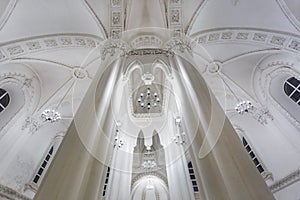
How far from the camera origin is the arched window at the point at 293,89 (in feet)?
27.6

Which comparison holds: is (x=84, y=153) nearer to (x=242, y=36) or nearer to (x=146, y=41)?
(x=146, y=41)

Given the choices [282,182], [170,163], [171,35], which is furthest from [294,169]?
[171,35]

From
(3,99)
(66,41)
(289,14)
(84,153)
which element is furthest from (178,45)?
(3,99)

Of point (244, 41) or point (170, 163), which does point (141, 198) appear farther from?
point (244, 41)

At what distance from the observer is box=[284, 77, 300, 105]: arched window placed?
8.41 meters

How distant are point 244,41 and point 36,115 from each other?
845 centimetres

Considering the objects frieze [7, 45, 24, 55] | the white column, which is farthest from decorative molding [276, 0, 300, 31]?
frieze [7, 45, 24, 55]

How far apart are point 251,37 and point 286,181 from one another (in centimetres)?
523

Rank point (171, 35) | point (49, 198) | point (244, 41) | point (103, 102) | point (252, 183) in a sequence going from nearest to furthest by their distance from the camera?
point (49, 198), point (252, 183), point (103, 102), point (171, 35), point (244, 41)

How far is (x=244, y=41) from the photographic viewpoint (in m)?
8.35

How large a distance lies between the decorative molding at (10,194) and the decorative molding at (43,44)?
4543 mm

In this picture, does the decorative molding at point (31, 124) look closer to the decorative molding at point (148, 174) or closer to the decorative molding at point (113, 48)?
the decorative molding at point (113, 48)

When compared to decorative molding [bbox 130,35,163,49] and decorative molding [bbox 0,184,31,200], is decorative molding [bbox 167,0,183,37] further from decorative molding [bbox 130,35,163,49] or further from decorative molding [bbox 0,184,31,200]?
decorative molding [bbox 0,184,31,200]

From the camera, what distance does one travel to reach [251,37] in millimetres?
8109
